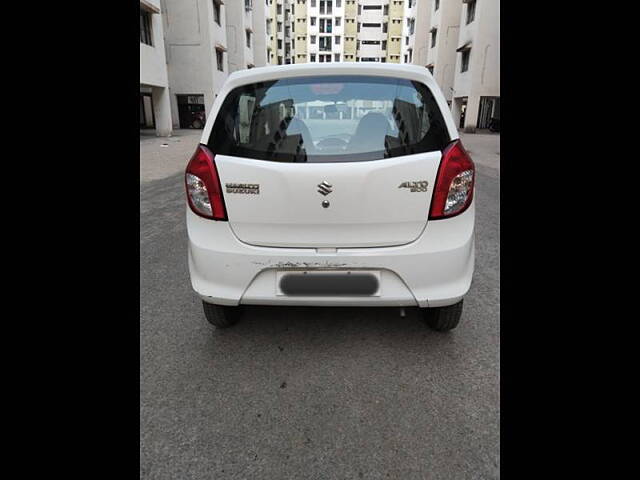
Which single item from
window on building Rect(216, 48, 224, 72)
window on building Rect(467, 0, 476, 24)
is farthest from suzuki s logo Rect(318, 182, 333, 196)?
window on building Rect(216, 48, 224, 72)

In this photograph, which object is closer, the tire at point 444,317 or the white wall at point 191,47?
the tire at point 444,317

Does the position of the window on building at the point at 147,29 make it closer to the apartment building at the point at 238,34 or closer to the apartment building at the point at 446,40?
the apartment building at the point at 238,34

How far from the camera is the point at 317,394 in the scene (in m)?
2.02

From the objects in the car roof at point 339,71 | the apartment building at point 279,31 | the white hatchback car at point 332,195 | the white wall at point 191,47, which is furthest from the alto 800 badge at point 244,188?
the apartment building at point 279,31

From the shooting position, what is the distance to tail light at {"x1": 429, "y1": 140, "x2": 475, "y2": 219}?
6.51 ft

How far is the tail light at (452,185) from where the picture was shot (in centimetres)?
199

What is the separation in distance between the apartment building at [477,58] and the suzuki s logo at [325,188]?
21.1 meters

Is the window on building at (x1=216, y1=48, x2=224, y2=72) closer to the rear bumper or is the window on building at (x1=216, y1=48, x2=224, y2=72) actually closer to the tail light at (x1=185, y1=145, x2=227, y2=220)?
the tail light at (x1=185, y1=145, x2=227, y2=220)

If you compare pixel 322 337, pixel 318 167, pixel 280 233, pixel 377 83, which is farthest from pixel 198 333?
pixel 377 83

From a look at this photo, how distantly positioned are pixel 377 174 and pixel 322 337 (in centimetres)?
118

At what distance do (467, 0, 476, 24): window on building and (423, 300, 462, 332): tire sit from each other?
84.6ft

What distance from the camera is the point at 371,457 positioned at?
64.7 inches

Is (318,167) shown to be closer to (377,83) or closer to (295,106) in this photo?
(295,106)
